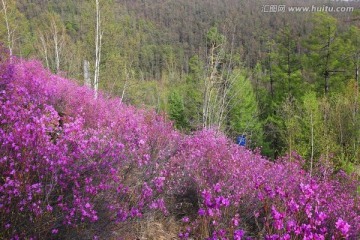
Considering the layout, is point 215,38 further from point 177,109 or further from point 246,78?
point 246,78

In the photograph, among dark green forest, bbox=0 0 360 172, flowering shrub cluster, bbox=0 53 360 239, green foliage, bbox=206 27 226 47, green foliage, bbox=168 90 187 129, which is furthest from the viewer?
green foliage, bbox=168 90 187 129

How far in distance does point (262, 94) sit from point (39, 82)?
81.3 feet

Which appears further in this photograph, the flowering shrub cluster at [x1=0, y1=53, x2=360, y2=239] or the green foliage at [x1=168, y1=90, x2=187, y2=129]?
the green foliage at [x1=168, y1=90, x2=187, y2=129]

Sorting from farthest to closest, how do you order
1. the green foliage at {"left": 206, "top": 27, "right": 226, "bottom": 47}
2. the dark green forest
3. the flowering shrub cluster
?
the dark green forest, the green foliage at {"left": 206, "top": 27, "right": 226, "bottom": 47}, the flowering shrub cluster

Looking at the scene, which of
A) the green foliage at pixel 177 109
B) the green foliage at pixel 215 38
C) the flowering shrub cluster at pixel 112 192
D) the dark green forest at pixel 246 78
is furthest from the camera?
the green foliage at pixel 177 109

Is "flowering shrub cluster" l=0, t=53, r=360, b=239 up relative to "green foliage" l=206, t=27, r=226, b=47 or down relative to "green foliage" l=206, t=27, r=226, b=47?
down

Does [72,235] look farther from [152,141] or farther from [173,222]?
[152,141]

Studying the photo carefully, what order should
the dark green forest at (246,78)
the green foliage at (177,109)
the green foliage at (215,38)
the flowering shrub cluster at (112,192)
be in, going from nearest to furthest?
the flowering shrub cluster at (112,192) < the green foliage at (215,38) < the dark green forest at (246,78) < the green foliage at (177,109)

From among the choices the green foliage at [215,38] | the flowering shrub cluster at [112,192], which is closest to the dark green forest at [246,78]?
the green foliage at [215,38]

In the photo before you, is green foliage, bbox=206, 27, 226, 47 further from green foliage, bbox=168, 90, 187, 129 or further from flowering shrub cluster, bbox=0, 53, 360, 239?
green foliage, bbox=168, 90, 187, 129

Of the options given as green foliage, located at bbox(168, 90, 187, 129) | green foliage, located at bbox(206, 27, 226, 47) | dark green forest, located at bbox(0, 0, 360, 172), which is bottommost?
green foliage, located at bbox(168, 90, 187, 129)

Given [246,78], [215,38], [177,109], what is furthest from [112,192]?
[246,78]

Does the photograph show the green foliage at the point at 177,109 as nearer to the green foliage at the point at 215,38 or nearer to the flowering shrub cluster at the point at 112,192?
the green foliage at the point at 215,38

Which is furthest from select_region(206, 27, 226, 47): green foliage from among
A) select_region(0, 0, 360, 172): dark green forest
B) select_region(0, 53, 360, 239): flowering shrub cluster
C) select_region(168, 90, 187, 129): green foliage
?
select_region(168, 90, 187, 129): green foliage
